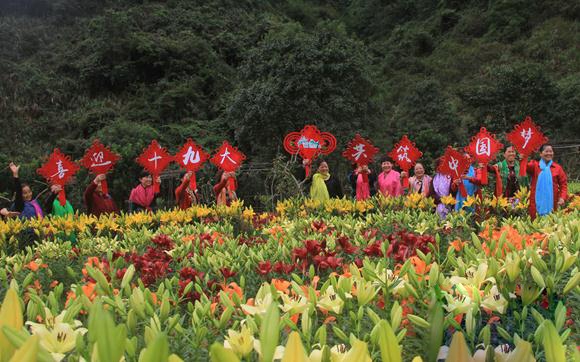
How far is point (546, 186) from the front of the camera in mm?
5242

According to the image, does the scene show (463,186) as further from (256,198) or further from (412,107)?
(412,107)

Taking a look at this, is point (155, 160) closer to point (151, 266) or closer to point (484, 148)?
point (484, 148)

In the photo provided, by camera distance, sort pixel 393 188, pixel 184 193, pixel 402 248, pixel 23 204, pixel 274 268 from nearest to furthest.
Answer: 1. pixel 274 268
2. pixel 402 248
3. pixel 23 204
4. pixel 393 188
5. pixel 184 193

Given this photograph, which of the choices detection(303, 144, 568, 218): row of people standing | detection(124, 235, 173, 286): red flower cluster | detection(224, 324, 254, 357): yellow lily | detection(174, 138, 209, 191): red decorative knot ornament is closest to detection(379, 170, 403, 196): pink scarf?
detection(303, 144, 568, 218): row of people standing

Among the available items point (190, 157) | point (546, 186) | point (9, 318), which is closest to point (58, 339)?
point (9, 318)

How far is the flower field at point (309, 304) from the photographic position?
0.82 meters

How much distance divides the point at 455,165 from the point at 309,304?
16.2 feet

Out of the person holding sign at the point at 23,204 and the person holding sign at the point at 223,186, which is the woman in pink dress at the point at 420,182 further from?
the person holding sign at the point at 23,204

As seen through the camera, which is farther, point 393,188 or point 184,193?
point 184,193

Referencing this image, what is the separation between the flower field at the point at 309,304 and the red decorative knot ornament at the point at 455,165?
2422 mm

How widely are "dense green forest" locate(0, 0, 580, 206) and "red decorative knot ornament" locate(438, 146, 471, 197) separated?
6.95 m

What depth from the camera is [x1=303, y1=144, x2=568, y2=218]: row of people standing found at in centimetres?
530

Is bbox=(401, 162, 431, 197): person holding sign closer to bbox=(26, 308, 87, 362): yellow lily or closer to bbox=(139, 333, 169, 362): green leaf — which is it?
bbox=(26, 308, 87, 362): yellow lily

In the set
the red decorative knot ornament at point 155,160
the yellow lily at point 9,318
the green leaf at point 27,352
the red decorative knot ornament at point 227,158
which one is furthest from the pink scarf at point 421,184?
the green leaf at point 27,352
